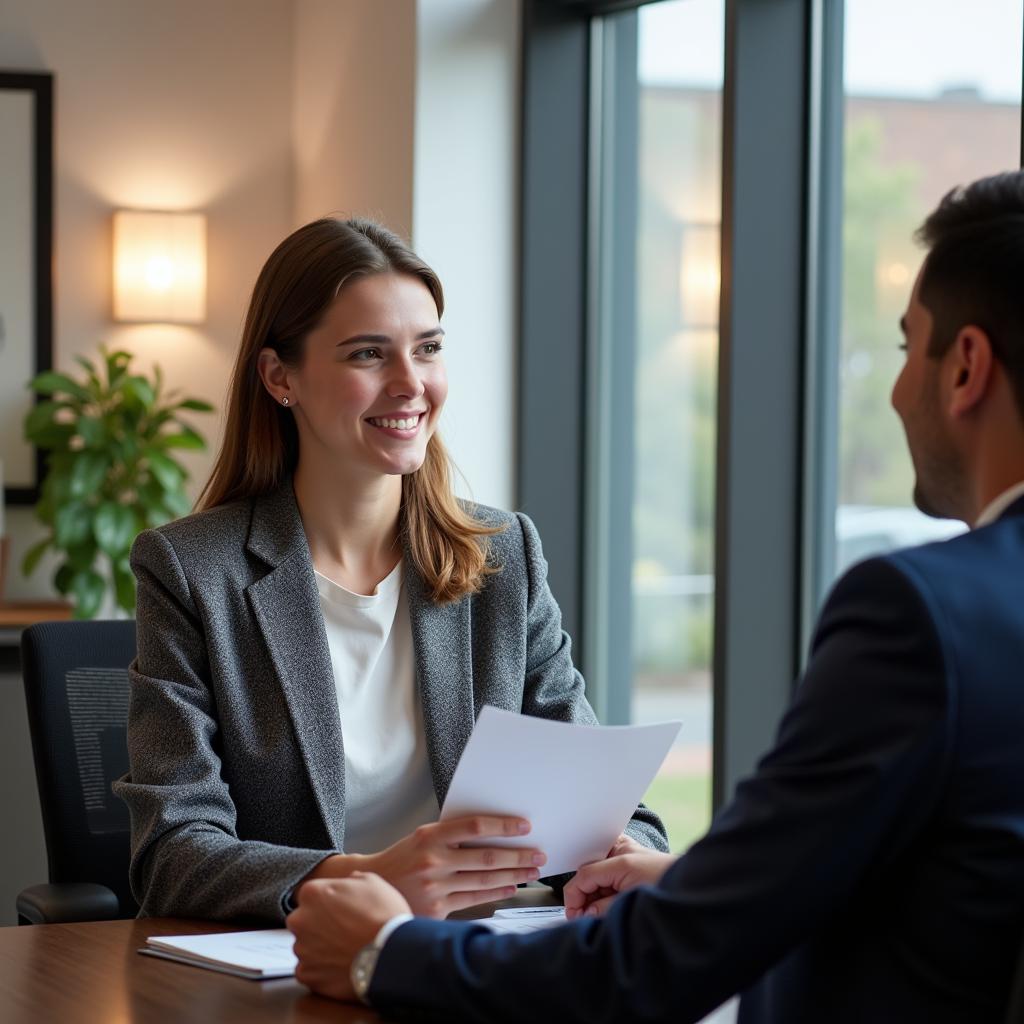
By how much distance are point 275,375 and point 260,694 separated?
1.57 ft

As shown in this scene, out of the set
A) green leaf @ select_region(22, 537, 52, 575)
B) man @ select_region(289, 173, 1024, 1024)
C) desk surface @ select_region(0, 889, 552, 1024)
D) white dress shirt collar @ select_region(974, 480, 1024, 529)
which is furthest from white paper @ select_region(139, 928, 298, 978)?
green leaf @ select_region(22, 537, 52, 575)

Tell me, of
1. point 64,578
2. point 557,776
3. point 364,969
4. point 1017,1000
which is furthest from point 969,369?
point 64,578

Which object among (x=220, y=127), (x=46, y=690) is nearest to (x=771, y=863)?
(x=46, y=690)

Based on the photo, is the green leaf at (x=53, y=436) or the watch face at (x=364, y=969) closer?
the watch face at (x=364, y=969)

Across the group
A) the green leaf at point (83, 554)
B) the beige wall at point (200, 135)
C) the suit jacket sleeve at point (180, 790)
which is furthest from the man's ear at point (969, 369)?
the green leaf at point (83, 554)

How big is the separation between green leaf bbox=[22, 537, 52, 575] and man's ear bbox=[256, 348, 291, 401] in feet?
8.10

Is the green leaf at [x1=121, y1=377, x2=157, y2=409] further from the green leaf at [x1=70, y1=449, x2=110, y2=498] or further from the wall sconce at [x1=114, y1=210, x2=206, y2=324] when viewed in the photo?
the wall sconce at [x1=114, y1=210, x2=206, y2=324]

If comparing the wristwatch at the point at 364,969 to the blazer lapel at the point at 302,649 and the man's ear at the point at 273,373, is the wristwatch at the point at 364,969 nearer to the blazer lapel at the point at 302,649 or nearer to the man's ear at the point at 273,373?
the blazer lapel at the point at 302,649

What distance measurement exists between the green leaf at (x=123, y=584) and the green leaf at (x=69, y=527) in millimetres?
123

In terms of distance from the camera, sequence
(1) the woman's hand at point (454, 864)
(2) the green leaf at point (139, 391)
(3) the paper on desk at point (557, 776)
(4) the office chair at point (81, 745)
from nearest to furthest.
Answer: (3) the paper on desk at point (557, 776) < (1) the woman's hand at point (454, 864) < (4) the office chair at point (81, 745) < (2) the green leaf at point (139, 391)

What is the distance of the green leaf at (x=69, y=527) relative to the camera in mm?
4281

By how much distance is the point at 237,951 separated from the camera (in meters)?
1.49

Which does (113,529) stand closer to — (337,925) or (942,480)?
(337,925)

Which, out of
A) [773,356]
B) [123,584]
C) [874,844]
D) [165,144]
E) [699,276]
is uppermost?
[165,144]
